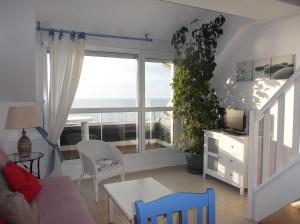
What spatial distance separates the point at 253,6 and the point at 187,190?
2.36 metres

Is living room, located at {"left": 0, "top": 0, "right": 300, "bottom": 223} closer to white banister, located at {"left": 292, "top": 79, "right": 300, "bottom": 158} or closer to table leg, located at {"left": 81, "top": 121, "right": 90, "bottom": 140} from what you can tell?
table leg, located at {"left": 81, "top": 121, "right": 90, "bottom": 140}

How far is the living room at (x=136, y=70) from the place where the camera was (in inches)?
110

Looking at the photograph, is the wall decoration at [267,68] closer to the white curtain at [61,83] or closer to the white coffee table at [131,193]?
the white coffee table at [131,193]

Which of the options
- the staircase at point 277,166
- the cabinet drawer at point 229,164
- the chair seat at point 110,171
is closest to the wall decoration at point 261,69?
the staircase at point 277,166

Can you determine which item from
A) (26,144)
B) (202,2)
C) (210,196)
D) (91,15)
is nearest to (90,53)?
(91,15)

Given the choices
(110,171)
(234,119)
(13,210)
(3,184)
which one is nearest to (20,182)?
(3,184)

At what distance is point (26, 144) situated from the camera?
279 centimetres

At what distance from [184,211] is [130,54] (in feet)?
10.8

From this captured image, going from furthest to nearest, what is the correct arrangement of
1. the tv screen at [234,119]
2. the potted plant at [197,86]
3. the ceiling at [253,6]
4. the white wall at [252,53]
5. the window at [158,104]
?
the window at [158,104]
the potted plant at [197,86]
the tv screen at [234,119]
the white wall at [252,53]
the ceiling at [253,6]

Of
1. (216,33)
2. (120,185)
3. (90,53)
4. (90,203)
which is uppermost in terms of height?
(216,33)

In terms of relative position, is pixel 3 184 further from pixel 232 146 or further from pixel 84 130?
pixel 232 146

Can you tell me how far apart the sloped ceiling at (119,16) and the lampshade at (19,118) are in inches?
52.4

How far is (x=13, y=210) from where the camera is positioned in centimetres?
144

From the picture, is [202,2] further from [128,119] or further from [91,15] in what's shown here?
[128,119]
